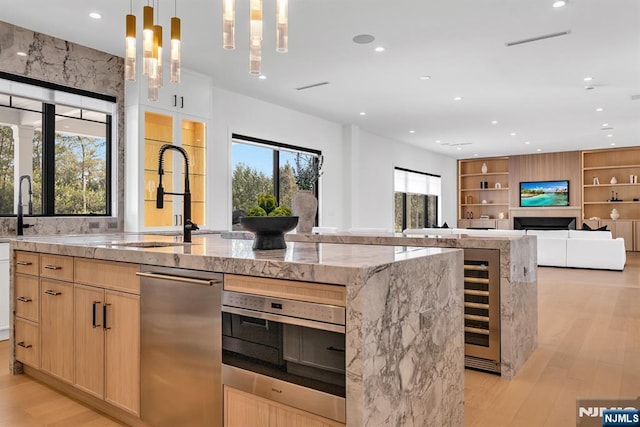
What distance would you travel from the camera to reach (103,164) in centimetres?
511

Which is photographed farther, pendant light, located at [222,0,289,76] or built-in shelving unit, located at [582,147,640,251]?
built-in shelving unit, located at [582,147,640,251]

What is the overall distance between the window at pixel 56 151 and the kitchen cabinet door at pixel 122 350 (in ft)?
9.54

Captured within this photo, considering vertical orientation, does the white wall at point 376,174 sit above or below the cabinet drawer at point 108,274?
above

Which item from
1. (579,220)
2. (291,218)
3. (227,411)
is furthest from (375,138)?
(227,411)

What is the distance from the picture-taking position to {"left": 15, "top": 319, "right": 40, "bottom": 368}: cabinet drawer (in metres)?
2.77

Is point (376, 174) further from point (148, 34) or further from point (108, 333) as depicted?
point (108, 333)

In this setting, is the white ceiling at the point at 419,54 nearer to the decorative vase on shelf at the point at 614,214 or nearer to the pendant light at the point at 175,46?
the pendant light at the point at 175,46

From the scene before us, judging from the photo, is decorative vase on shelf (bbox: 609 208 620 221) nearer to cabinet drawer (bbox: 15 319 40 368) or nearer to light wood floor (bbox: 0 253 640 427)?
light wood floor (bbox: 0 253 640 427)

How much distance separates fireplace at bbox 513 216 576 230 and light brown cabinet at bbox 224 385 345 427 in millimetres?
12828

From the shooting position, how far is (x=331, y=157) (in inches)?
336

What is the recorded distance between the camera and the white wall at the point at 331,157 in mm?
6246

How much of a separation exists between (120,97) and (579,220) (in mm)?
12145

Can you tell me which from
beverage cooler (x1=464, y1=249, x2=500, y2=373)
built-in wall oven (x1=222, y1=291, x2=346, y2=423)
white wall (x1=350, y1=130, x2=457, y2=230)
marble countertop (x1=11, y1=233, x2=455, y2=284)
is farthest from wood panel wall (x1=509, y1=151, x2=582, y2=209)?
built-in wall oven (x1=222, y1=291, x2=346, y2=423)

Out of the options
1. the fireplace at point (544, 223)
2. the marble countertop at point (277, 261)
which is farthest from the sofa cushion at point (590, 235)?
the marble countertop at point (277, 261)
